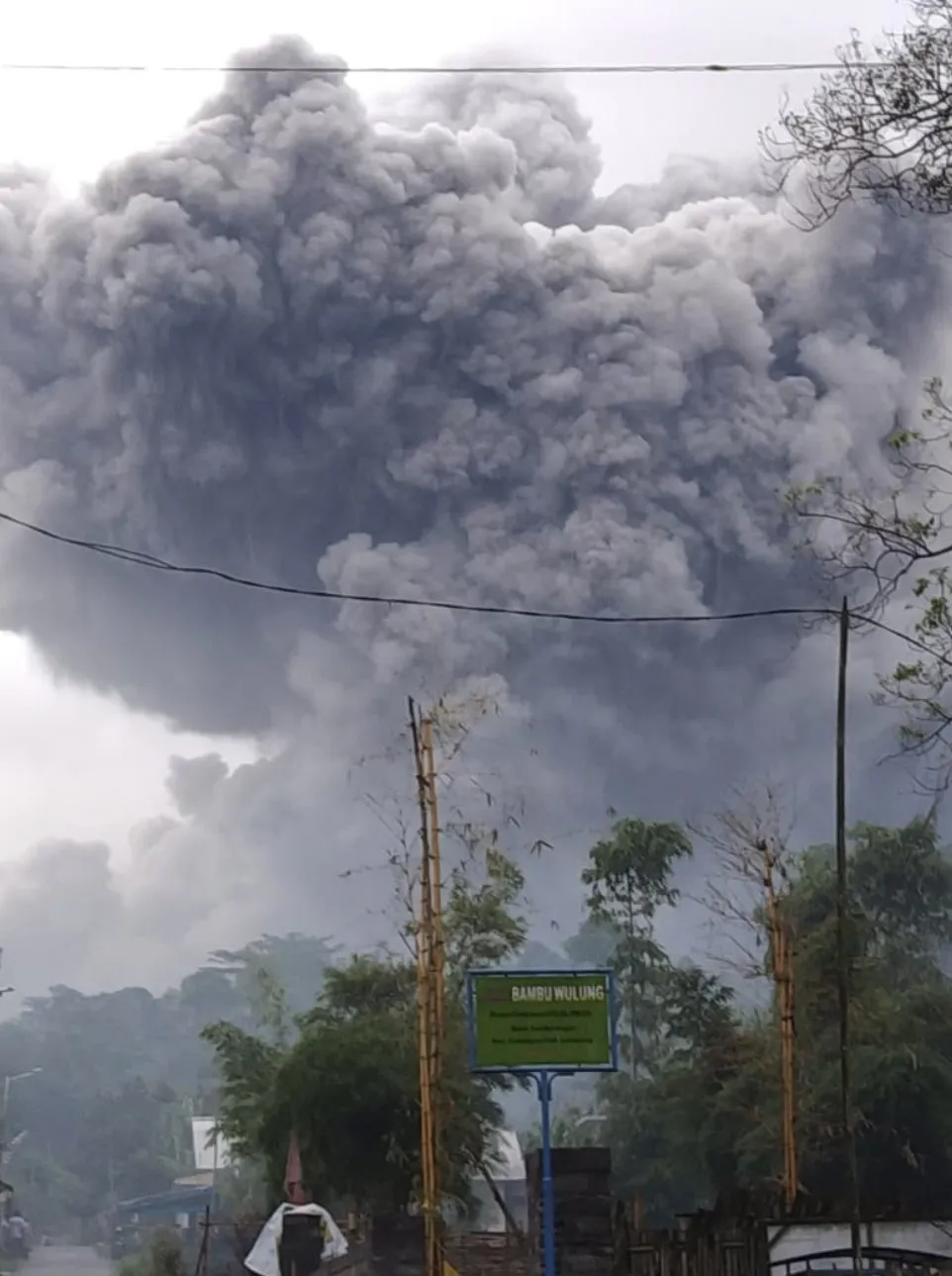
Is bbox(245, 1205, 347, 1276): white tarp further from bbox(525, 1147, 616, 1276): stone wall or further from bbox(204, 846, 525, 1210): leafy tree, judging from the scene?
bbox(525, 1147, 616, 1276): stone wall

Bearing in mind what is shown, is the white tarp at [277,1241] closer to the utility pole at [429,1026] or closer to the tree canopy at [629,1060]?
the tree canopy at [629,1060]

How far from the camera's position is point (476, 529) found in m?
41.9

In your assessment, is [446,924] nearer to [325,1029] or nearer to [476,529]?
[325,1029]

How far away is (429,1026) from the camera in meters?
20.5

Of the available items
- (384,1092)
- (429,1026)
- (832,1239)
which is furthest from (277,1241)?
(832,1239)

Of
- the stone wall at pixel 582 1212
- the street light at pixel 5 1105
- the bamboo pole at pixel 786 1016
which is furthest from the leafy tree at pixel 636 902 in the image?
the stone wall at pixel 582 1212

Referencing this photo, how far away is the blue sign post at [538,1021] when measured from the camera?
1259 cm

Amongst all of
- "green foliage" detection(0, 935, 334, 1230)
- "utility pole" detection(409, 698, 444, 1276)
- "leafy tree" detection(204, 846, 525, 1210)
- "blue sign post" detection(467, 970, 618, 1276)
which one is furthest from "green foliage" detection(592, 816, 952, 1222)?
"blue sign post" detection(467, 970, 618, 1276)

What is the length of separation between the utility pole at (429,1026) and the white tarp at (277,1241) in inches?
46.6

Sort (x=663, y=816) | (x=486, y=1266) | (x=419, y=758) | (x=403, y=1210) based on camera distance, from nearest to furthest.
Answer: (x=419, y=758) < (x=403, y=1210) < (x=486, y=1266) < (x=663, y=816)

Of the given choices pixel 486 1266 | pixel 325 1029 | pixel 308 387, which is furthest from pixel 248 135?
pixel 486 1266

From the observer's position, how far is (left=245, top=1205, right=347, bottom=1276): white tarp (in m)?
20.7

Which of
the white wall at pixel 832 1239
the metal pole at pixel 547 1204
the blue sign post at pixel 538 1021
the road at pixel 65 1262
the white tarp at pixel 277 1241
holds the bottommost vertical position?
the road at pixel 65 1262

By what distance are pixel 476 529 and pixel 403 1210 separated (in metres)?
21.8
